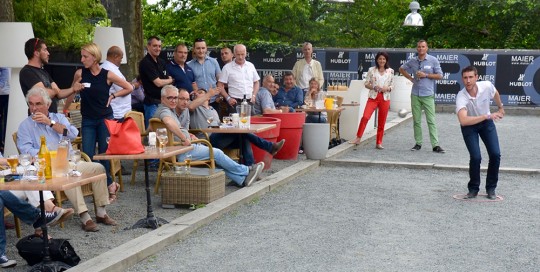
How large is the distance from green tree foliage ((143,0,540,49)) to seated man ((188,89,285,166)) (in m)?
18.8

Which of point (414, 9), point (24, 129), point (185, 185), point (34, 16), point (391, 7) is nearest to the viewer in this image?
point (24, 129)

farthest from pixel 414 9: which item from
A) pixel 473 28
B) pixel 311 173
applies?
pixel 311 173

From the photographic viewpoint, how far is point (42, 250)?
646cm

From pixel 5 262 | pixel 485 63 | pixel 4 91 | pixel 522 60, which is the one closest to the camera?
pixel 5 262

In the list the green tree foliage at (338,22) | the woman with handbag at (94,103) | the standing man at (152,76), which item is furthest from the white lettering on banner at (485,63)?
the woman with handbag at (94,103)

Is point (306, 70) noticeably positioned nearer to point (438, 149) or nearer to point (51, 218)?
point (438, 149)

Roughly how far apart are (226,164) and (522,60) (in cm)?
1640

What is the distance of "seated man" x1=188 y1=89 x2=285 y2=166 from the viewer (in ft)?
34.9

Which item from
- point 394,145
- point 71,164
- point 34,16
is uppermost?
point 34,16

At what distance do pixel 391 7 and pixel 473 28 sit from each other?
4622mm

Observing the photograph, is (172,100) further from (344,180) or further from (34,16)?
(34,16)

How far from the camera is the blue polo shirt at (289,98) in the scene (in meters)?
14.1

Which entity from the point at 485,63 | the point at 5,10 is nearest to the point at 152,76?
the point at 5,10

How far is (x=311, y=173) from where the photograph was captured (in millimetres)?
12055
